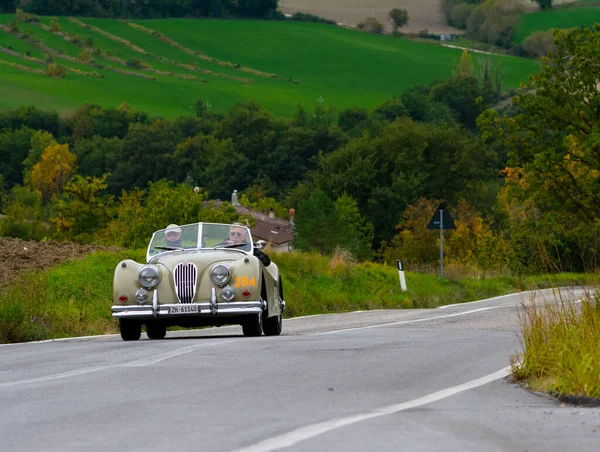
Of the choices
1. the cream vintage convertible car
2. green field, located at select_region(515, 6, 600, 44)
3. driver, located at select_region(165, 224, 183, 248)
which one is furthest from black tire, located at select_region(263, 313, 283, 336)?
green field, located at select_region(515, 6, 600, 44)

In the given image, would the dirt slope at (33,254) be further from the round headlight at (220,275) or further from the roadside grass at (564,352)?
the roadside grass at (564,352)

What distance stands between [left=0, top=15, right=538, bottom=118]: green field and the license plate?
15094 centimetres

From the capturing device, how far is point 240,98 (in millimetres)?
170000

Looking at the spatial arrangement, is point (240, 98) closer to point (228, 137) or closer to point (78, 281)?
point (228, 137)

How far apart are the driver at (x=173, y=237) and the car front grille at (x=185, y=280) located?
1.50m

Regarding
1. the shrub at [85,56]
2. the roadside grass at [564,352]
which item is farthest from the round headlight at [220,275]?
the shrub at [85,56]

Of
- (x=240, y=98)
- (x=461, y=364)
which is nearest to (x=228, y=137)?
(x=240, y=98)

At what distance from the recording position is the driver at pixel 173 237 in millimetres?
18469

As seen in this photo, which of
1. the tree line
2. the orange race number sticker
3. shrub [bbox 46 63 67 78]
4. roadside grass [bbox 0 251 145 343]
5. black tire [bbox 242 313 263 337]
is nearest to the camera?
the orange race number sticker

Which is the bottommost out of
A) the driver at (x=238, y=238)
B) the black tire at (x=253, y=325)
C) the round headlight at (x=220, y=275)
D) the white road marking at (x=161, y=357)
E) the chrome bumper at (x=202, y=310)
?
the black tire at (x=253, y=325)

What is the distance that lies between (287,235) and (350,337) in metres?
97.9

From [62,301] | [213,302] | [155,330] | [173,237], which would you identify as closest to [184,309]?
[213,302]

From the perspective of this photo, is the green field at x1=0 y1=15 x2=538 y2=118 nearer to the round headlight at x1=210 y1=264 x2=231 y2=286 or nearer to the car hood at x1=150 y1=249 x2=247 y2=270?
the car hood at x1=150 y1=249 x2=247 y2=270

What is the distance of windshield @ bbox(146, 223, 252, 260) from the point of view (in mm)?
18406
